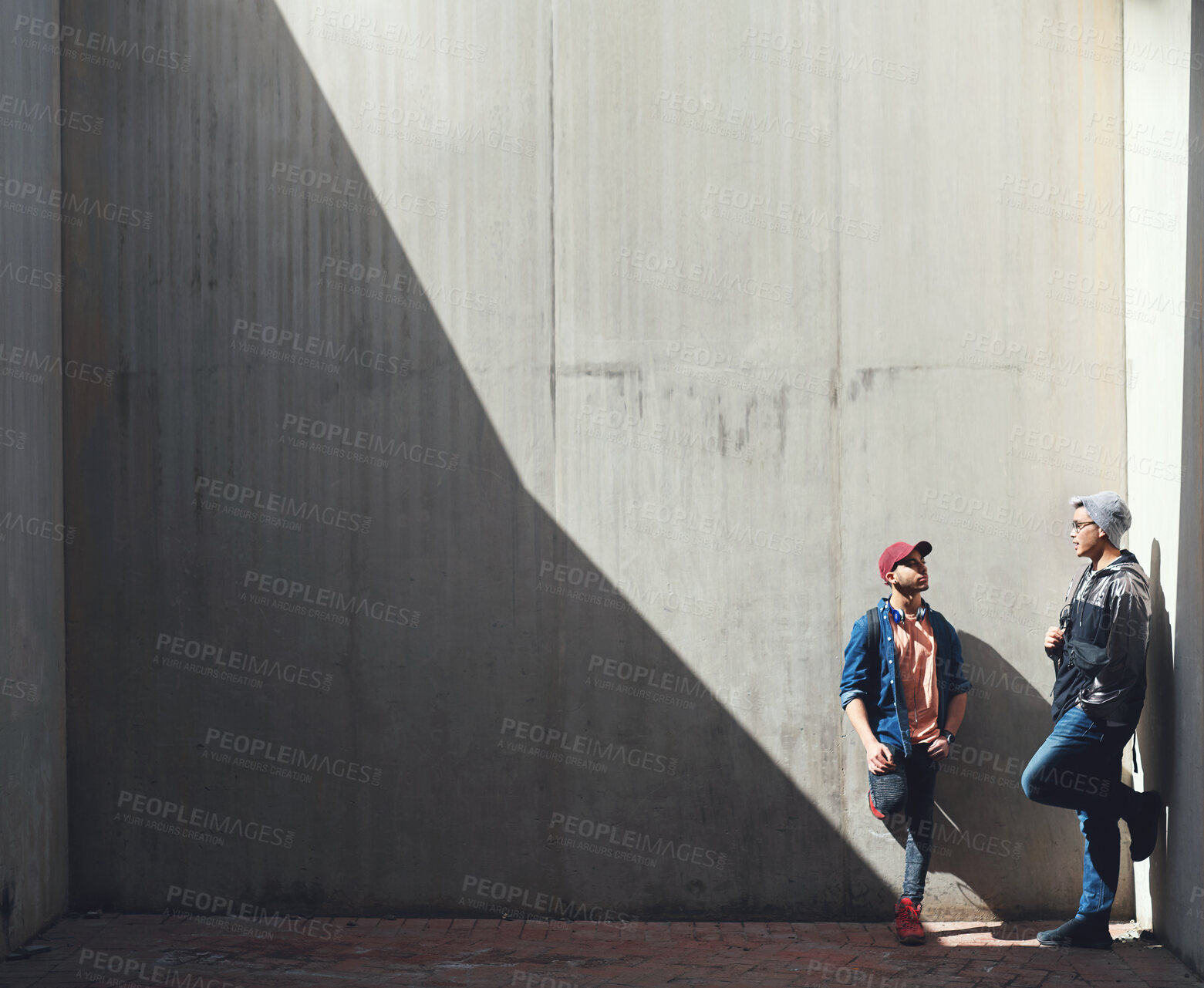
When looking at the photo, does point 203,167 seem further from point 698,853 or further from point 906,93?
point 698,853

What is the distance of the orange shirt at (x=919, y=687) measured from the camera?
5969mm

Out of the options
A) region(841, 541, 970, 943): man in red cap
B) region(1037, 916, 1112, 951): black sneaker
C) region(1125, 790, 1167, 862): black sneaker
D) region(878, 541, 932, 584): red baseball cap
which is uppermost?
region(878, 541, 932, 584): red baseball cap

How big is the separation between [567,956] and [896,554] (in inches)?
104

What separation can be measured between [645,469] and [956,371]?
179 cm

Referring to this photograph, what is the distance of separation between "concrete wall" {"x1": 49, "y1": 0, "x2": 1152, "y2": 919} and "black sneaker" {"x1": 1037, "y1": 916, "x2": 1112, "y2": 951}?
42 cm

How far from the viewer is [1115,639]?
18.2 feet

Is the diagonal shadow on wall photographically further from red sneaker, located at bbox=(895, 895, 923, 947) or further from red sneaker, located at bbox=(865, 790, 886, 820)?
red sneaker, located at bbox=(895, 895, 923, 947)

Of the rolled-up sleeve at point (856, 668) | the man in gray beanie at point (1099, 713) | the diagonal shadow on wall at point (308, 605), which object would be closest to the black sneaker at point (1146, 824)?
the man in gray beanie at point (1099, 713)

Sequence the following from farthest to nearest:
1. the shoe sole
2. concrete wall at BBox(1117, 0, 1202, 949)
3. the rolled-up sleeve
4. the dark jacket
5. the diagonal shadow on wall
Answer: the diagonal shadow on wall < the rolled-up sleeve < the shoe sole < concrete wall at BBox(1117, 0, 1202, 949) < the dark jacket

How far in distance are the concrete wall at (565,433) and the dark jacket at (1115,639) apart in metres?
0.59

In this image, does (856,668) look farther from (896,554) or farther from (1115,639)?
(1115,639)

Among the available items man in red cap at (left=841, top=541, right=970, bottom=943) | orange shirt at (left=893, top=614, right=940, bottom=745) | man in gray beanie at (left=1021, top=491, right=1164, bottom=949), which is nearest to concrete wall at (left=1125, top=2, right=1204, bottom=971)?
man in gray beanie at (left=1021, top=491, right=1164, bottom=949)

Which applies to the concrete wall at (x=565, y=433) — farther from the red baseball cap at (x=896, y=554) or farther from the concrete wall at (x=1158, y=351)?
the red baseball cap at (x=896, y=554)

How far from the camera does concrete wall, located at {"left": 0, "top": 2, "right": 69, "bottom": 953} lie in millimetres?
5898
